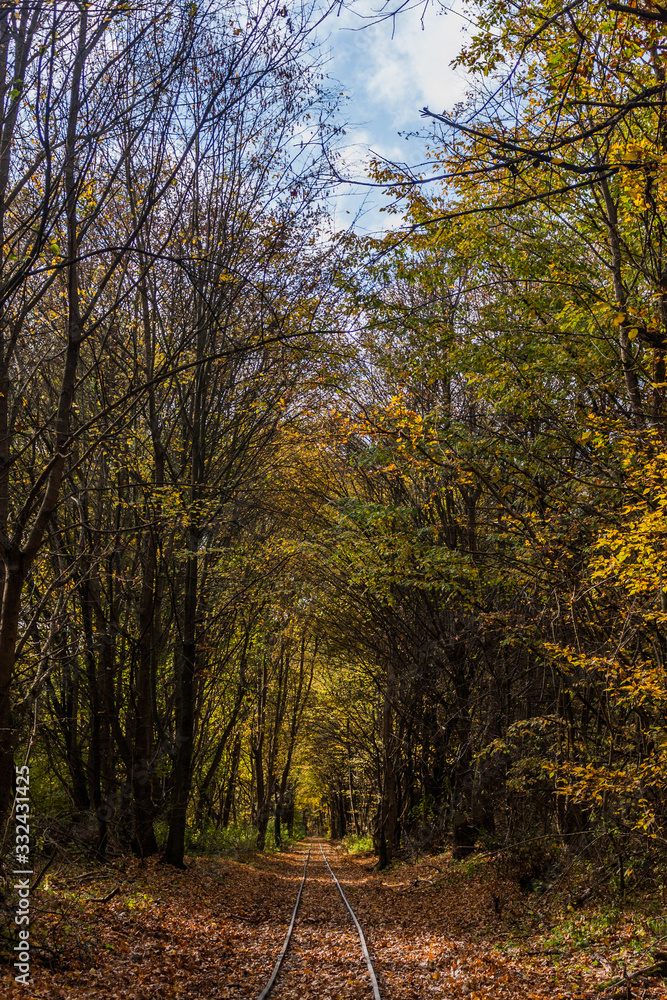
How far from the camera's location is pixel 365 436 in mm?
13727

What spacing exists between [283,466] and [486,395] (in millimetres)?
7456

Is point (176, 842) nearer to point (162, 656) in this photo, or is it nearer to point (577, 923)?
point (162, 656)

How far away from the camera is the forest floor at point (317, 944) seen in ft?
21.7

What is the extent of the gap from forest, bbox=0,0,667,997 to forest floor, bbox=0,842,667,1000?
2.25ft

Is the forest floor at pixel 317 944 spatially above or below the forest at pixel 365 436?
below

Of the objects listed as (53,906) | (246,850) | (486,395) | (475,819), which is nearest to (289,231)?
(486,395)

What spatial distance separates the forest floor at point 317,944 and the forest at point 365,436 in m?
0.69

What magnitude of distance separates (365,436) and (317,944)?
28.2 ft

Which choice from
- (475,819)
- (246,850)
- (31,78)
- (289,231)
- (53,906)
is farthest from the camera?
(246,850)

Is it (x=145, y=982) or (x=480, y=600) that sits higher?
(x=480, y=600)

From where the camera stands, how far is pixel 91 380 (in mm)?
13500

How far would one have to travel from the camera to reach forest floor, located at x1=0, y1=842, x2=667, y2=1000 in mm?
6605

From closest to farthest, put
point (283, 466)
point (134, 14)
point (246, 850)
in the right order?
point (134, 14)
point (283, 466)
point (246, 850)

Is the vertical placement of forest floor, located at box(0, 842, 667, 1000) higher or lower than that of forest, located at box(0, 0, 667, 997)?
lower
